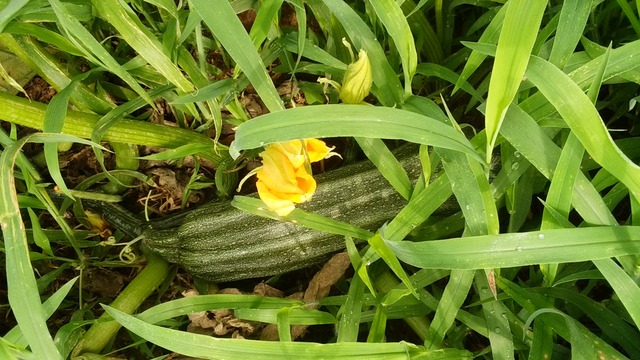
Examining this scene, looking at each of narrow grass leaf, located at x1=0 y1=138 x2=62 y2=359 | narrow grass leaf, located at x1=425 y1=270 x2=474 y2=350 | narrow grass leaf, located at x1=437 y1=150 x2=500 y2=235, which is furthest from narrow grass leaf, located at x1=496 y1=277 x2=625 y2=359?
narrow grass leaf, located at x1=0 y1=138 x2=62 y2=359

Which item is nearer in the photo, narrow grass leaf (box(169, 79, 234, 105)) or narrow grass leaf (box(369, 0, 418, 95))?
narrow grass leaf (box(369, 0, 418, 95))

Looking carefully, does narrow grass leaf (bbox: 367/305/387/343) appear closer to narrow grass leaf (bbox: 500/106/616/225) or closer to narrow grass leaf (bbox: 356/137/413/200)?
narrow grass leaf (bbox: 356/137/413/200)

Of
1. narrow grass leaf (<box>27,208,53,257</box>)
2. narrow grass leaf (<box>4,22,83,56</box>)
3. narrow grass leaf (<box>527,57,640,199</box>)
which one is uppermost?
narrow grass leaf (<box>4,22,83,56</box>)

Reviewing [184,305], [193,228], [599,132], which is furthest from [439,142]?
[193,228]

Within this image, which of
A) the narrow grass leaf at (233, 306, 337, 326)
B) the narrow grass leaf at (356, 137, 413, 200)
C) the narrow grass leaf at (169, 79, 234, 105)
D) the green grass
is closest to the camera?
the green grass

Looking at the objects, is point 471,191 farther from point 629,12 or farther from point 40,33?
point 40,33

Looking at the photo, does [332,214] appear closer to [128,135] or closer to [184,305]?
[184,305]

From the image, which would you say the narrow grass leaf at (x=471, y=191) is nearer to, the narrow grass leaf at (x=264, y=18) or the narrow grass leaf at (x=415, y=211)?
the narrow grass leaf at (x=415, y=211)
